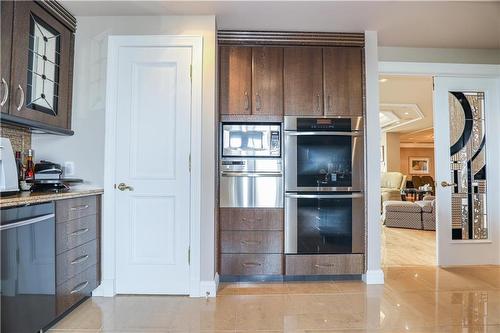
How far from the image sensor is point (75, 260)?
222cm

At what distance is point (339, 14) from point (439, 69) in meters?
1.57

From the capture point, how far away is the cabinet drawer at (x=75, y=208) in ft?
6.72

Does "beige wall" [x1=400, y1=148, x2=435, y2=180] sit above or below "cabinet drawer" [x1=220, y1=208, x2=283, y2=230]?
above

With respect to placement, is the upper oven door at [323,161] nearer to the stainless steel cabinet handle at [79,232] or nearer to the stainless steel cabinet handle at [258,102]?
the stainless steel cabinet handle at [258,102]

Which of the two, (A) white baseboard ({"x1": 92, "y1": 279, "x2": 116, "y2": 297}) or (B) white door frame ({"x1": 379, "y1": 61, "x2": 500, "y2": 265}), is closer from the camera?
(A) white baseboard ({"x1": 92, "y1": 279, "x2": 116, "y2": 297})

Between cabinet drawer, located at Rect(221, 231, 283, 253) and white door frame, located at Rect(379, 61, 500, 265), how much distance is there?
199 cm

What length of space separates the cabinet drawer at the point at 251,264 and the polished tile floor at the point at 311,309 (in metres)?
0.12

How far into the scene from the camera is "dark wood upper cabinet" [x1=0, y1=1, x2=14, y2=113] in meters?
1.89

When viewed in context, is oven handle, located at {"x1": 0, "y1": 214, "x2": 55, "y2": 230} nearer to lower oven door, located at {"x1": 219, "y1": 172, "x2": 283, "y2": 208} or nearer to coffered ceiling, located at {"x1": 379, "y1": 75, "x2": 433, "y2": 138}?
lower oven door, located at {"x1": 219, "y1": 172, "x2": 283, "y2": 208}

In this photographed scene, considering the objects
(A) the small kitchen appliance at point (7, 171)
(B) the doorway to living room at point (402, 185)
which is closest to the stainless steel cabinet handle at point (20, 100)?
(A) the small kitchen appliance at point (7, 171)

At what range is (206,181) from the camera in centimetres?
260

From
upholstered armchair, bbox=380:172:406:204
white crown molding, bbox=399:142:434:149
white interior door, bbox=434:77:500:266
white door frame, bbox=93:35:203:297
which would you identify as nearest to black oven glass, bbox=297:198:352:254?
white door frame, bbox=93:35:203:297

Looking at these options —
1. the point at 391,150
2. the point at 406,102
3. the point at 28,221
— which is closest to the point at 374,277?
the point at 28,221

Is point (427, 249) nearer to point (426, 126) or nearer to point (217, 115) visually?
point (217, 115)
